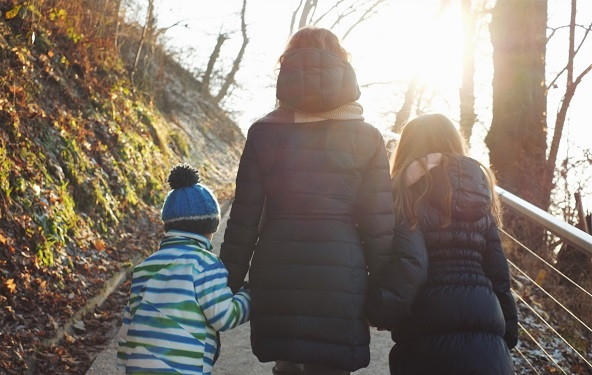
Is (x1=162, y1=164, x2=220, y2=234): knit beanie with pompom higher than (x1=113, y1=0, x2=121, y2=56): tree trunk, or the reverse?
(x1=113, y1=0, x2=121, y2=56): tree trunk

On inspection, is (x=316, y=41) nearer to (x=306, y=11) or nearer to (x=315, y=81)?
(x=315, y=81)

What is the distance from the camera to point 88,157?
789 cm

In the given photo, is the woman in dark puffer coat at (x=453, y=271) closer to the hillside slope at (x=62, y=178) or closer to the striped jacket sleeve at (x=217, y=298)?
the striped jacket sleeve at (x=217, y=298)

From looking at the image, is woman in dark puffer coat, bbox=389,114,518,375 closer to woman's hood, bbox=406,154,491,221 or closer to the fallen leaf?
woman's hood, bbox=406,154,491,221

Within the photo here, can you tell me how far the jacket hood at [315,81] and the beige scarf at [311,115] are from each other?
40 mm

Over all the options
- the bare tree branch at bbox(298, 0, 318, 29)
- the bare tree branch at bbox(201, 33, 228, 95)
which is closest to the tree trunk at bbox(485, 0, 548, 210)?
the bare tree branch at bbox(298, 0, 318, 29)

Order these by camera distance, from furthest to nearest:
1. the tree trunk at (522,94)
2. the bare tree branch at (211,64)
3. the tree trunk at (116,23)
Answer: the bare tree branch at (211,64), the tree trunk at (116,23), the tree trunk at (522,94)

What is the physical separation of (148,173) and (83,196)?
→ 2709mm

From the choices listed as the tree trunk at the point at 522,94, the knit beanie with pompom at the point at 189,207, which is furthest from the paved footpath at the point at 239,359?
the tree trunk at the point at 522,94

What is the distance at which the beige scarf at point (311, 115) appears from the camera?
9.91 ft

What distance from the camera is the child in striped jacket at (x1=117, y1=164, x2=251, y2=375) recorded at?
280 centimetres

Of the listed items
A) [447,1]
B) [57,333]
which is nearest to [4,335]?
[57,333]

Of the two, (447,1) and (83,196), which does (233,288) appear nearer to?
(83,196)

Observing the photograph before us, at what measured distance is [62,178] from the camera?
6.85 meters
